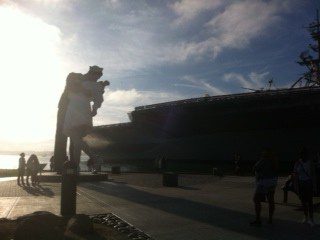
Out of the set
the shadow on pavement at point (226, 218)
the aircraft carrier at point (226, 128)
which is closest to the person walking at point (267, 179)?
the shadow on pavement at point (226, 218)

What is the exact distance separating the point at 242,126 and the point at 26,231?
37596mm

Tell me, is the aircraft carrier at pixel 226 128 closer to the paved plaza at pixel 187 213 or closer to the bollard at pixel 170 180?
the bollard at pixel 170 180

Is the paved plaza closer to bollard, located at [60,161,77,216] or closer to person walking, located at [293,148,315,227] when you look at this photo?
person walking, located at [293,148,315,227]

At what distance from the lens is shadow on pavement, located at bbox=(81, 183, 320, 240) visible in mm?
6863

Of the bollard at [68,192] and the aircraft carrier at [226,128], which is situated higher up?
the aircraft carrier at [226,128]

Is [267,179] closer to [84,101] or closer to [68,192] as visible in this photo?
[68,192]

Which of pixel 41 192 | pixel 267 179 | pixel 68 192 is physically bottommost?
pixel 41 192

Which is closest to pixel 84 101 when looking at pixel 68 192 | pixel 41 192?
pixel 68 192

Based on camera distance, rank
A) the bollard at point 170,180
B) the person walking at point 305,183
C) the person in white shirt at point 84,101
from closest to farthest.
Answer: the person walking at point 305,183
the person in white shirt at point 84,101
the bollard at point 170,180

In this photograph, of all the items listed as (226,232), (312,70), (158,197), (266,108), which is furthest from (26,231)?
(312,70)

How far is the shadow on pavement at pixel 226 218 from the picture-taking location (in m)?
6.86

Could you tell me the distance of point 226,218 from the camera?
27.4 feet

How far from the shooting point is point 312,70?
7206 cm

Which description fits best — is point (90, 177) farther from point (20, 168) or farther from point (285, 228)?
point (285, 228)
